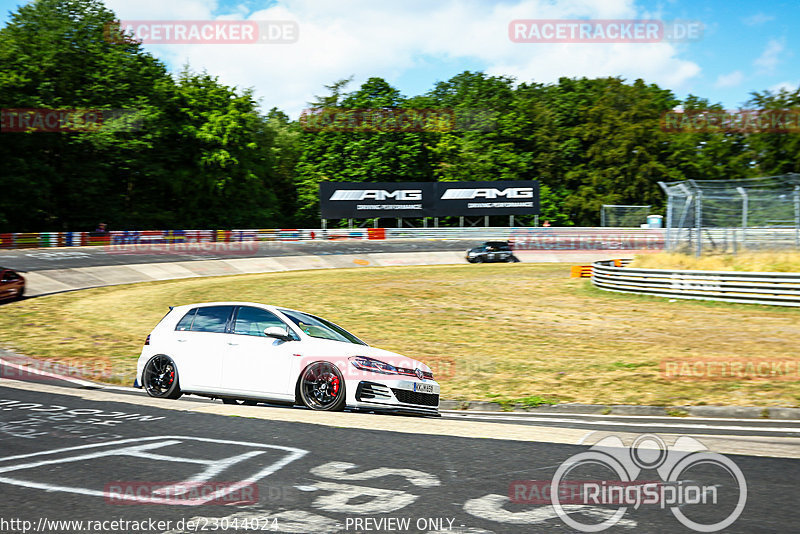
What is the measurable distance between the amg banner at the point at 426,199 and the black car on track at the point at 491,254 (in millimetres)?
15088

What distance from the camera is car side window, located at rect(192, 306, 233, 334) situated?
10.3m

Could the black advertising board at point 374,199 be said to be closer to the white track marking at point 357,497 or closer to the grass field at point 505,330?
the grass field at point 505,330

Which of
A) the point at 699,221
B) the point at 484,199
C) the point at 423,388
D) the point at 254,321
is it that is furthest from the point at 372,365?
the point at 484,199

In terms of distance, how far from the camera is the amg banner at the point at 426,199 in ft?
201

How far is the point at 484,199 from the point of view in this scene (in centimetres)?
6244

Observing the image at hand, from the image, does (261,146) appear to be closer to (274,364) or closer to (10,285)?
(10,285)

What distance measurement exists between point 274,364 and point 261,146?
227 ft

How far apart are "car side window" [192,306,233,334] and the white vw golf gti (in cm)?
1

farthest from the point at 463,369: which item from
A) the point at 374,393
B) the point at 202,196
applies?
the point at 202,196

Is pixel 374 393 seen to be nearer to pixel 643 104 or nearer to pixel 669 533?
pixel 669 533

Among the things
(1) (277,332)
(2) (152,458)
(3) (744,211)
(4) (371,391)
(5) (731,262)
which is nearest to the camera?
(2) (152,458)

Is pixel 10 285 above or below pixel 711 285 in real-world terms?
below

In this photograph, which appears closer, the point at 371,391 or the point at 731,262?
the point at 371,391

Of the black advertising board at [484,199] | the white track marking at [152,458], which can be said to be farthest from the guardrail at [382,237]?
the white track marking at [152,458]
